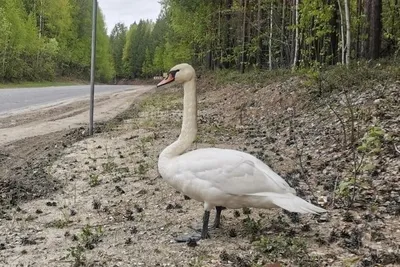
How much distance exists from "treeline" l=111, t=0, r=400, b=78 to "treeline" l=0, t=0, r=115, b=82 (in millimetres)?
17974

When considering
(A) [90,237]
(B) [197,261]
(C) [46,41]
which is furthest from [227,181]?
(C) [46,41]

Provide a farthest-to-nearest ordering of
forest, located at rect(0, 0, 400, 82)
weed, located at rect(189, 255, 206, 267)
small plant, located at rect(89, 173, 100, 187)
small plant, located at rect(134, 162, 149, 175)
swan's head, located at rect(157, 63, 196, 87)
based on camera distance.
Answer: forest, located at rect(0, 0, 400, 82) → small plant, located at rect(134, 162, 149, 175) → small plant, located at rect(89, 173, 100, 187) → swan's head, located at rect(157, 63, 196, 87) → weed, located at rect(189, 255, 206, 267)

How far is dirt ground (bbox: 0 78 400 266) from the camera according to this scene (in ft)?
14.1

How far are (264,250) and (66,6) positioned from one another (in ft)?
238

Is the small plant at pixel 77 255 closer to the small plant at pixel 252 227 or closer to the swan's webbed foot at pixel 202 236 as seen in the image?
the swan's webbed foot at pixel 202 236

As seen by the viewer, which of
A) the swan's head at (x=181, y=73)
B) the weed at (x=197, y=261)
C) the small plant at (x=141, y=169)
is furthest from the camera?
the small plant at (x=141, y=169)

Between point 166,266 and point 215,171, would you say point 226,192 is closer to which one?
point 215,171

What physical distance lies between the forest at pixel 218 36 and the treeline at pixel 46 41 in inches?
4.2

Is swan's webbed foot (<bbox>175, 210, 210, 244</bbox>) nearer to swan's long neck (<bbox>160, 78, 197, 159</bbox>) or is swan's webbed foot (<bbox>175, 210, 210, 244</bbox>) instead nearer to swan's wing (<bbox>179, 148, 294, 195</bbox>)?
swan's wing (<bbox>179, 148, 294, 195</bbox>)

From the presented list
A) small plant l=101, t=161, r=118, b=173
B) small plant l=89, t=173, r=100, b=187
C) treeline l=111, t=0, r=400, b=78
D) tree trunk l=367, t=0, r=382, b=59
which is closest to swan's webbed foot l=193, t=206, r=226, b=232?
small plant l=89, t=173, r=100, b=187

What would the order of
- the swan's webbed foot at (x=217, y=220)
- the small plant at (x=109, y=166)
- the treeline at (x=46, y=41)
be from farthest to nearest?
the treeline at (x=46, y=41) < the small plant at (x=109, y=166) < the swan's webbed foot at (x=217, y=220)

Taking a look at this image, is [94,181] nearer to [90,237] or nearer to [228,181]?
[90,237]

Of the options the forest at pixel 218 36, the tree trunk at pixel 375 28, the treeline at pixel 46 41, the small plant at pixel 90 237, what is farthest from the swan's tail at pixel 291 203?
the treeline at pixel 46 41

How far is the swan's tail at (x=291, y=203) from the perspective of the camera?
4059 millimetres
